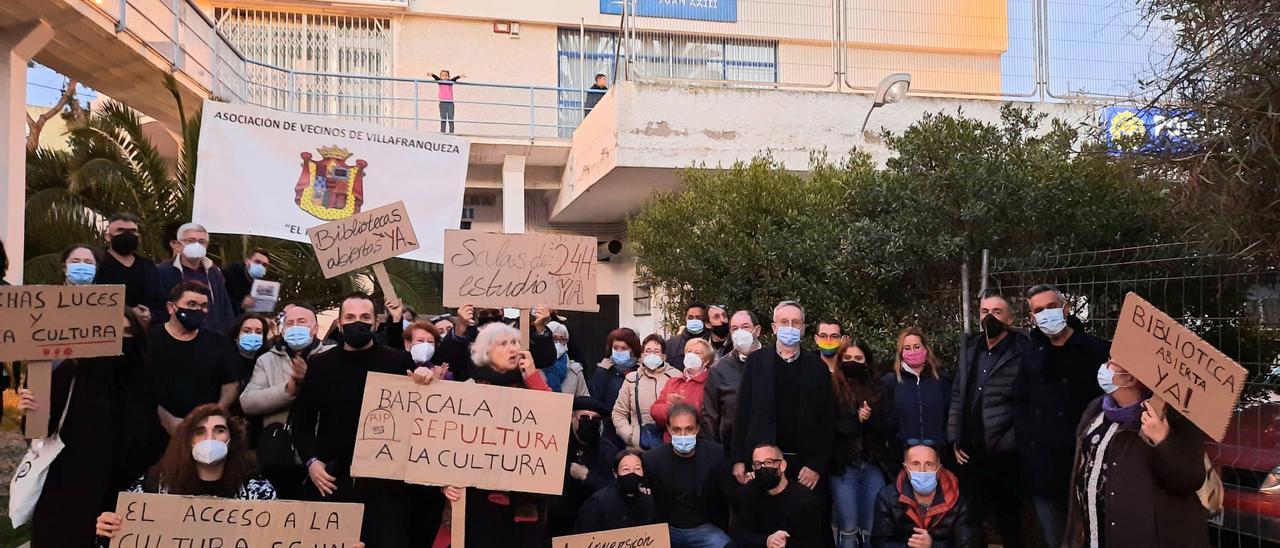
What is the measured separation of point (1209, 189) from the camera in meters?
5.79

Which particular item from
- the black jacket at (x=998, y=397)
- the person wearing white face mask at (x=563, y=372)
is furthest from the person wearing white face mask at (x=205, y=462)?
the black jacket at (x=998, y=397)

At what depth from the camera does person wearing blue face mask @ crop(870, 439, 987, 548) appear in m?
6.00

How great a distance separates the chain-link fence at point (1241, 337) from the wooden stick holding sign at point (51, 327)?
5.98 meters

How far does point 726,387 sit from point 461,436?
2.32m

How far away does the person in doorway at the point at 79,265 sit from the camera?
6.02 meters

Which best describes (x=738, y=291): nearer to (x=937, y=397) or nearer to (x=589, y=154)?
(x=937, y=397)

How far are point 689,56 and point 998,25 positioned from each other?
463 cm

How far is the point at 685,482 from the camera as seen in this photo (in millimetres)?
6289

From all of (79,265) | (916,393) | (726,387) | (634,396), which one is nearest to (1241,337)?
(916,393)

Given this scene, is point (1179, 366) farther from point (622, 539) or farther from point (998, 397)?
point (622, 539)

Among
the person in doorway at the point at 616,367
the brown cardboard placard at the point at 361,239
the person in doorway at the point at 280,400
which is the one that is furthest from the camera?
the person in doorway at the point at 616,367

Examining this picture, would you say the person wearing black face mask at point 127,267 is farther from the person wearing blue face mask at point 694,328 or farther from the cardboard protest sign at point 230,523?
the person wearing blue face mask at point 694,328

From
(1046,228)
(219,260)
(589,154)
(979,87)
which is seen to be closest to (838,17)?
(979,87)

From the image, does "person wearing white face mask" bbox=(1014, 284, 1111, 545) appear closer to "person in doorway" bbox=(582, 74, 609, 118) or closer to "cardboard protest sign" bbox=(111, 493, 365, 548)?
"cardboard protest sign" bbox=(111, 493, 365, 548)
